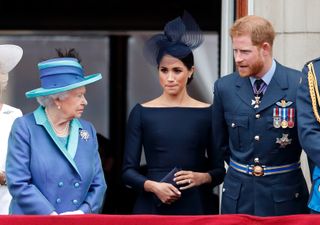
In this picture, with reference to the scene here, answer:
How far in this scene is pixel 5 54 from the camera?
639cm

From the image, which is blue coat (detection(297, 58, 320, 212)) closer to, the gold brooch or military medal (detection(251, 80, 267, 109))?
military medal (detection(251, 80, 267, 109))

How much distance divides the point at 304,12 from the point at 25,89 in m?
4.72

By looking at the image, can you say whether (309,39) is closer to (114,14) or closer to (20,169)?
(20,169)

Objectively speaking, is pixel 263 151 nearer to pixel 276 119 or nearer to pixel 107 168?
pixel 276 119

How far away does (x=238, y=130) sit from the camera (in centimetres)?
615

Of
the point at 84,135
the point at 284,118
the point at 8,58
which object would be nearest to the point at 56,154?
the point at 84,135

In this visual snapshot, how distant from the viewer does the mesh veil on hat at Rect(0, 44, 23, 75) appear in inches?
249

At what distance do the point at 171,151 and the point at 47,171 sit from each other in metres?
1.00

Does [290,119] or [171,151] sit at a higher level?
[290,119]

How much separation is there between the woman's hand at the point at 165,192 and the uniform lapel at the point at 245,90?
2.16 feet

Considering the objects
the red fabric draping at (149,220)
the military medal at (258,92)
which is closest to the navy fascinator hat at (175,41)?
the military medal at (258,92)

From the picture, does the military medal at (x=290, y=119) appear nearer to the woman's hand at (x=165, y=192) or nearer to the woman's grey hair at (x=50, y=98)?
the woman's hand at (x=165, y=192)

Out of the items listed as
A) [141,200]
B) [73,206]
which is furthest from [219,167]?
[73,206]

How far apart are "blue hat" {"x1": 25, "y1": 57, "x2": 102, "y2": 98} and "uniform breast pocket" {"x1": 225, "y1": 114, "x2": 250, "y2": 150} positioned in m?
0.82
